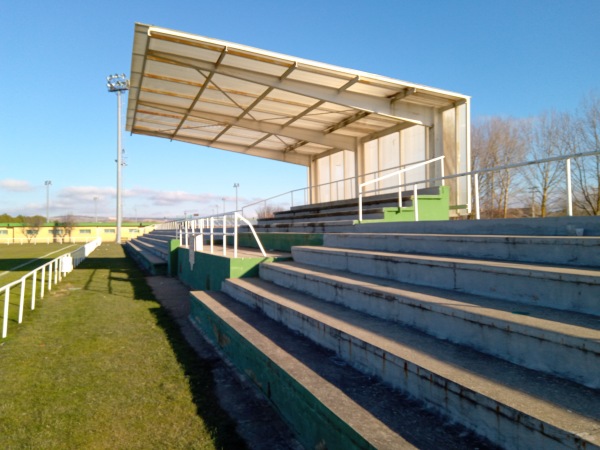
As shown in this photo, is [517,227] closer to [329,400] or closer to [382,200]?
[329,400]

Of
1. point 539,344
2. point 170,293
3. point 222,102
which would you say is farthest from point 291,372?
point 222,102

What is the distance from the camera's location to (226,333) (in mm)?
5043

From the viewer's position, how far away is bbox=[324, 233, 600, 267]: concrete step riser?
3404 mm

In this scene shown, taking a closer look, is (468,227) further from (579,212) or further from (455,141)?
(579,212)

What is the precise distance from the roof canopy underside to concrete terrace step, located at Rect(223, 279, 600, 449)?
26.2 feet

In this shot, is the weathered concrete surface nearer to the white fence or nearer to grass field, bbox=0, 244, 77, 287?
grass field, bbox=0, 244, 77, 287

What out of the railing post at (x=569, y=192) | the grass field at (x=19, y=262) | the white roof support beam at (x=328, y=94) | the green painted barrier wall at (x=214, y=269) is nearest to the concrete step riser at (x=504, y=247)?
the railing post at (x=569, y=192)

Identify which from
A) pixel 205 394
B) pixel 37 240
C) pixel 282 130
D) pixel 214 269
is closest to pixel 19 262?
pixel 282 130

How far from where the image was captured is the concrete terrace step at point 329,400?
7.48 ft

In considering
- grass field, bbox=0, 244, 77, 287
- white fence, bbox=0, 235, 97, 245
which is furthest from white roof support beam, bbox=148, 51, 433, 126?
white fence, bbox=0, 235, 97, 245

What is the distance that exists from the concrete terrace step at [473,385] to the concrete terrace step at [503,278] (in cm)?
71

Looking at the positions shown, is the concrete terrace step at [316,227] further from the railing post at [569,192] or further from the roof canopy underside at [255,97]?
the railing post at [569,192]

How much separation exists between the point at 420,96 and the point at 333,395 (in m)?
10.2

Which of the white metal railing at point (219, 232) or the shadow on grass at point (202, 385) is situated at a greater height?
the white metal railing at point (219, 232)
